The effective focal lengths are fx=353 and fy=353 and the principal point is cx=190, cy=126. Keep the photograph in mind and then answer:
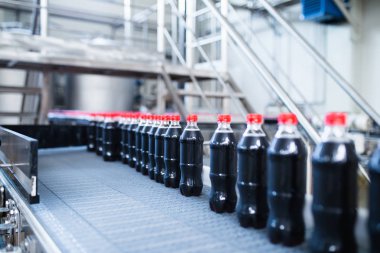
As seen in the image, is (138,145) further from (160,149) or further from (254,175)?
(254,175)

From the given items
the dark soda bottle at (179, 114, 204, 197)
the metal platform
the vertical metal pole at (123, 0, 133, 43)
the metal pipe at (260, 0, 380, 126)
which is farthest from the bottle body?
the vertical metal pole at (123, 0, 133, 43)

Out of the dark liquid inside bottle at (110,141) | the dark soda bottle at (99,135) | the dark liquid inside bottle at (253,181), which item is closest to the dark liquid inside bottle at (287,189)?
the dark liquid inside bottle at (253,181)

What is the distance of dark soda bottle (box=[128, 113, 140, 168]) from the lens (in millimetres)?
1675

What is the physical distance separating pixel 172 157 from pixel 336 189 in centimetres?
70

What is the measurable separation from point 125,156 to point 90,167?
0.18 metres

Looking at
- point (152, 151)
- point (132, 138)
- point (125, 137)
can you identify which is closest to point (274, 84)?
point (152, 151)

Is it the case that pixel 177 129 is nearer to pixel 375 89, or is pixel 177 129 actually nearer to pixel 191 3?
pixel 191 3

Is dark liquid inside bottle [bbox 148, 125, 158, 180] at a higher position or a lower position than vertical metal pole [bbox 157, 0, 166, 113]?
lower

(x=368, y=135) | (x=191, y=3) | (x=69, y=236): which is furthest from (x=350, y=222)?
(x=368, y=135)

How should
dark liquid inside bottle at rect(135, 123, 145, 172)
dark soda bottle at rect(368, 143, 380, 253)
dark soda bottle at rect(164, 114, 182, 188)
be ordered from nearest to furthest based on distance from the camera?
dark soda bottle at rect(368, 143, 380, 253) < dark soda bottle at rect(164, 114, 182, 188) < dark liquid inside bottle at rect(135, 123, 145, 172)

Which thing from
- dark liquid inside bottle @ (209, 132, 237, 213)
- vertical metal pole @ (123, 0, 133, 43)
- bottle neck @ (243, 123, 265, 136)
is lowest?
dark liquid inside bottle @ (209, 132, 237, 213)

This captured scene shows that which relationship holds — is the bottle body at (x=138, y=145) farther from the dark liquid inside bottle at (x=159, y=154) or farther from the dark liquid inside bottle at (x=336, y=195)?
the dark liquid inside bottle at (x=336, y=195)

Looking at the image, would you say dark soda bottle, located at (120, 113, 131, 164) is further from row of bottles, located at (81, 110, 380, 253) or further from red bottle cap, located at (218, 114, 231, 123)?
red bottle cap, located at (218, 114, 231, 123)

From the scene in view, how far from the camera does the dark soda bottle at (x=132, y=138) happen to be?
65.9 inches
